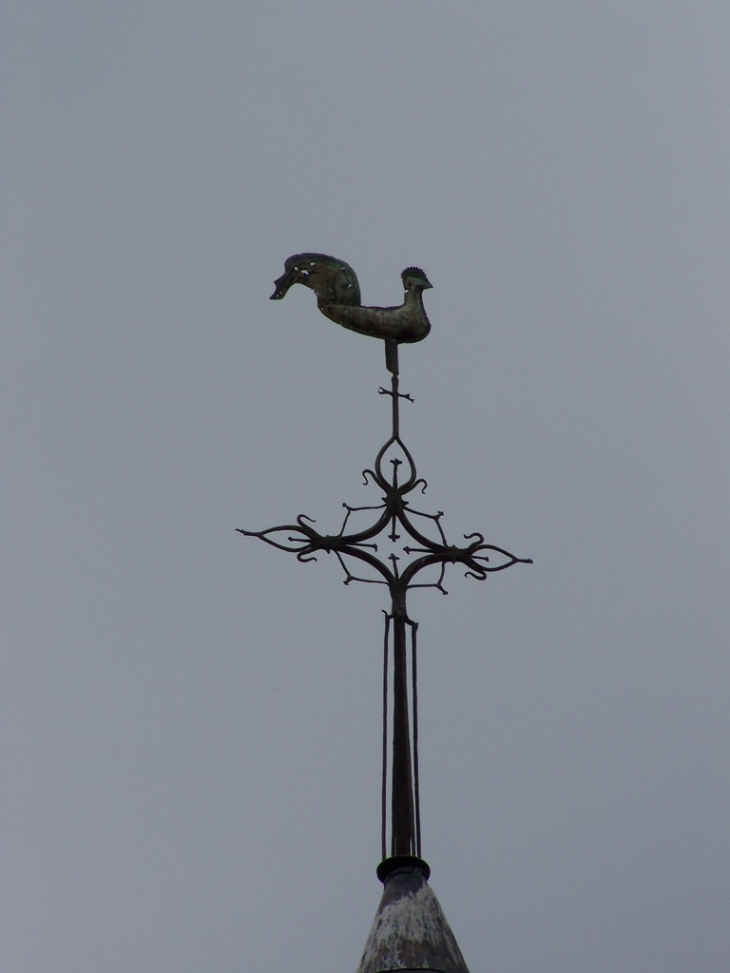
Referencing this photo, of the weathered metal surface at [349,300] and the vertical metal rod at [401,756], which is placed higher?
the weathered metal surface at [349,300]

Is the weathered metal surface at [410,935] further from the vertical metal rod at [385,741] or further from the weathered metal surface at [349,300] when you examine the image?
the weathered metal surface at [349,300]

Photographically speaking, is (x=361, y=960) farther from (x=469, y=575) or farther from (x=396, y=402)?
(x=396, y=402)

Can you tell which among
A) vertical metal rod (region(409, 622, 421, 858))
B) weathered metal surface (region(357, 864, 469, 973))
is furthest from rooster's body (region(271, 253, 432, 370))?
weathered metal surface (region(357, 864, 469, 973))

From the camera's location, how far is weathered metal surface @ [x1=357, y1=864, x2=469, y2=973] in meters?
6.42

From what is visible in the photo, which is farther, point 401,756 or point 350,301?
point 350,301

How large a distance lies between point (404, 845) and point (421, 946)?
719mm

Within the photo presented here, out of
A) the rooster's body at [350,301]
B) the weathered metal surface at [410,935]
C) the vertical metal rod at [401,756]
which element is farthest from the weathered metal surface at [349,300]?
the weathered metal surface at [410,935]

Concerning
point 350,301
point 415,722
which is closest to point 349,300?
point 350,301

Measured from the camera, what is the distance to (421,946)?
647cm

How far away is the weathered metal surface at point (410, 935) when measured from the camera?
6418 millimetres

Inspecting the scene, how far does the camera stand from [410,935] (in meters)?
6.51

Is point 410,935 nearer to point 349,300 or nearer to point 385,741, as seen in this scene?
point 385,741

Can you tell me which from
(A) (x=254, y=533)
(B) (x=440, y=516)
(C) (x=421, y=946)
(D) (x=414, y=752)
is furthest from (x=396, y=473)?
(C) (x=421, y=946)

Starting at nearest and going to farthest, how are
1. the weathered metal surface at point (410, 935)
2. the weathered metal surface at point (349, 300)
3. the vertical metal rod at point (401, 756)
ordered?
the weathered metal surface at point (410, 935) → the vertical metal rod at point (401, 756) → the weathered metal surface at point (349, 300)
